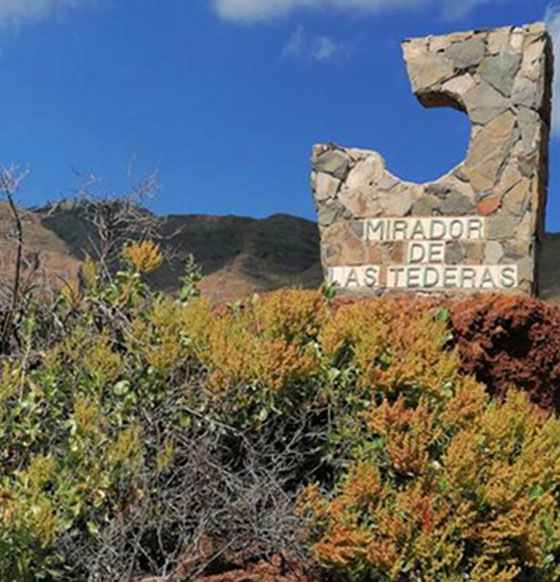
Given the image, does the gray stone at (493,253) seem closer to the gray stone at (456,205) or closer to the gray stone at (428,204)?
the gray stone at (456,205)

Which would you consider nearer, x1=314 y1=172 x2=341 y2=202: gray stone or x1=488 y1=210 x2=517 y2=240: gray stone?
x1=488 y1=210 x2=517 y2=240: gray stone

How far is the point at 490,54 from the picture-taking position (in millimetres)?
9953

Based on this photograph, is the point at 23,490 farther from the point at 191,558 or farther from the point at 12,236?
the point at 12,236

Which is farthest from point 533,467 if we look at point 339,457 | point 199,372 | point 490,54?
point 490,54

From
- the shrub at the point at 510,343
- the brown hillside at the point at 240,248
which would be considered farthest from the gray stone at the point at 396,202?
the brown hillside at the point at 240,248

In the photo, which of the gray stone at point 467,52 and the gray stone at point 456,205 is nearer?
the gray stone at point 456,205

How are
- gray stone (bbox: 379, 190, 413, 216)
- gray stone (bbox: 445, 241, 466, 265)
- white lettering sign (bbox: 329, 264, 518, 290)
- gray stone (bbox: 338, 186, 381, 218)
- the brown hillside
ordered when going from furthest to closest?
the brown hillside
gray stone (bbox: 338, 186, 381, 218)
gray stone (bbox: 379, 190, 413, 216)
gray stone (bbox: 445, 241, 466, 265)
white lettering sign (bbox: 329, 264, 518, 290)

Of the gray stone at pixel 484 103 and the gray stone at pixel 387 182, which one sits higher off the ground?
the gray stone at pixel 484 103

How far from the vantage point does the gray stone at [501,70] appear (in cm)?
984

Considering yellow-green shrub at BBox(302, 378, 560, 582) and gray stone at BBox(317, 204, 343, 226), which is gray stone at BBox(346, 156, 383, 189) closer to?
gray stone at BBox(317, 204, 343, 226)

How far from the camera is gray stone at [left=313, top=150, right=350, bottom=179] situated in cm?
1036

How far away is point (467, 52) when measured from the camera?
10.1 metres

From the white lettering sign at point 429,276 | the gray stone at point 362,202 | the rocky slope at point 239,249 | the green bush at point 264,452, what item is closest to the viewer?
the green bush at point 264,452

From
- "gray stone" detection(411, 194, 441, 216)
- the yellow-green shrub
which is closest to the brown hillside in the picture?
"gray stone" detection(411, 194, 441, 216)
